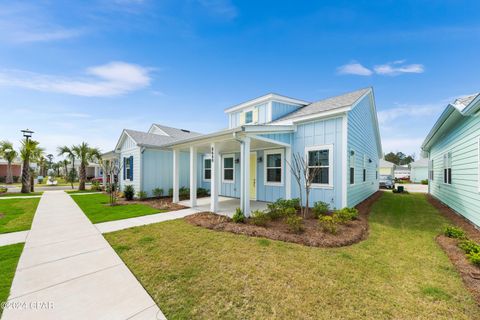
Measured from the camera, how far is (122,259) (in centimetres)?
394

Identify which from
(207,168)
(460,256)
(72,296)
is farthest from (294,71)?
(72,296)

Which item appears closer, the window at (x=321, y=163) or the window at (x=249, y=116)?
the window at (x=321, y=163)

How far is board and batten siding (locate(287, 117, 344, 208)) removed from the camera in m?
7.56

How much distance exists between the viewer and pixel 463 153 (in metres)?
6.85

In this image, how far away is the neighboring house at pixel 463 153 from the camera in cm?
569

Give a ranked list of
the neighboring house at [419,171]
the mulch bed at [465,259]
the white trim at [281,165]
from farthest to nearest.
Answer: the neighboring house at [419,171] < the white trim at [281,165] < the mulch bed at [465,259]

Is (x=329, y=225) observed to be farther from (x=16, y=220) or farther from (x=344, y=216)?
(x=16, y=220)

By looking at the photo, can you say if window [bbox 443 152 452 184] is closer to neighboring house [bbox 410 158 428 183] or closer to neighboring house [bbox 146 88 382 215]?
neighboring house [bbox 146 88 382 215]

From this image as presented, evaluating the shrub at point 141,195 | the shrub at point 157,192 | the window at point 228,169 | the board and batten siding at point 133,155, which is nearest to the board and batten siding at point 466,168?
the window at point 228,169

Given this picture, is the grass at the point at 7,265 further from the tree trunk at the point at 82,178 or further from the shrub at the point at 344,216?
the tree trunk at the point at 82,178

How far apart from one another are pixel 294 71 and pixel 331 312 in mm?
A: 13256

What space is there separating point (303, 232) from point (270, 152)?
4.73 m

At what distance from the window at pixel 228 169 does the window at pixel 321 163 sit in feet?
16.4

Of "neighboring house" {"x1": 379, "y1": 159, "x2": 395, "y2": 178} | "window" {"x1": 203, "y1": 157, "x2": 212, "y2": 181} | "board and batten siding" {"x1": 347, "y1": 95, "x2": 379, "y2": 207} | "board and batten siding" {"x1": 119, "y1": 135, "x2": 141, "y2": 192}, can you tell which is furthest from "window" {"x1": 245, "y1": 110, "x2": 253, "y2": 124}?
"neighboring house" {"x1": 379, "y1": 159, "x2": 395, "y2": 178}
